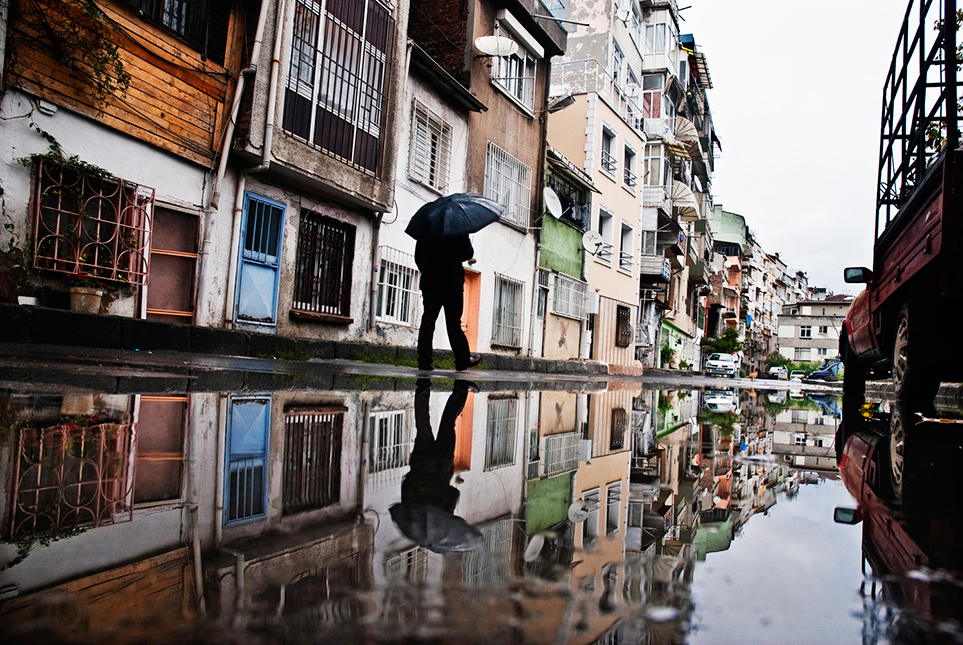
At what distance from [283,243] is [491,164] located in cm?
783

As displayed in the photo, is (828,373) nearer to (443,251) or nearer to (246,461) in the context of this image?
(443,251)

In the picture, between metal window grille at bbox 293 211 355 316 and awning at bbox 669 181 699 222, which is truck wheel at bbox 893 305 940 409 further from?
awning at bbox 669 181 699 222

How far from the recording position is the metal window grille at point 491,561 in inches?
45.3

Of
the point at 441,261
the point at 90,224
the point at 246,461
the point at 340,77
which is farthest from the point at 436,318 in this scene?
the point at 340,77

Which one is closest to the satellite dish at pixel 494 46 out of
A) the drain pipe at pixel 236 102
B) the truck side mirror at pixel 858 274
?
the drain pipe at pixel 236 102

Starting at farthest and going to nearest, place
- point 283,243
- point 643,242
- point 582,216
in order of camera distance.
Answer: point 643,242
point 582,216
point 283,243

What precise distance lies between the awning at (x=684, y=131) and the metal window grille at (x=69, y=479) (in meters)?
39.3

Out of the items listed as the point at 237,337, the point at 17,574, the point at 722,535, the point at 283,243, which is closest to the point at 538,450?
the point at 722,535

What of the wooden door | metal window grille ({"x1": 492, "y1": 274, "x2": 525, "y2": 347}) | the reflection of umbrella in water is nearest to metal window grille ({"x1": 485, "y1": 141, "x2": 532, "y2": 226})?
metal window grille ({"x1": 492, "y1": 274, "x2": 525, "y2": 347})

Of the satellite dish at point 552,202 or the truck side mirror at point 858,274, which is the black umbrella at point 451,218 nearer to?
the truck side mirror at point 858,274

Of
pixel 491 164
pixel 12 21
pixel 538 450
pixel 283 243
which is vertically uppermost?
pixel 491 164

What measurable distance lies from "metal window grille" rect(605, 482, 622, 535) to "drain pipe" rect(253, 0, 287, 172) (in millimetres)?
9229

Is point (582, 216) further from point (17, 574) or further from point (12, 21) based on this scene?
point (17, 574)

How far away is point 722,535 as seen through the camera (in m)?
1.66
